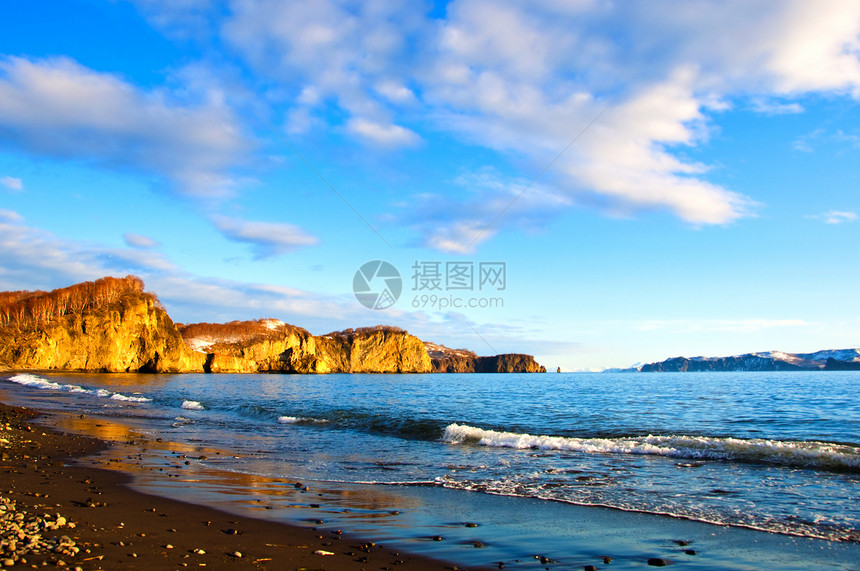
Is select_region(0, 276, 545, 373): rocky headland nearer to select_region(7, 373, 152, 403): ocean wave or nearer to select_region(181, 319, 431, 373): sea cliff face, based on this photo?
select_region(181, 319, 431, 373): sea cliff face

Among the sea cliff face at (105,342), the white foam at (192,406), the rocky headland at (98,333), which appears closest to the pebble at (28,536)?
the white foam at (192,406)

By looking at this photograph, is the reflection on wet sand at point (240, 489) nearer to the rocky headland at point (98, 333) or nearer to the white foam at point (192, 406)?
the white foam at point (192, 406)

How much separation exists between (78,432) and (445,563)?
52.7 feet

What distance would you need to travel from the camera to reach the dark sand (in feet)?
16.6

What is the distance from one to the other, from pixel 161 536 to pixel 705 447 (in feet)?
47.1

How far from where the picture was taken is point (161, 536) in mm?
5887

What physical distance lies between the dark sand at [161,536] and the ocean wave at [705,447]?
1089 centimetres

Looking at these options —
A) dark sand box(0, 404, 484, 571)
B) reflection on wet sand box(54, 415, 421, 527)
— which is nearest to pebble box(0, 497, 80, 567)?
dark sand box(0, 404, 484, 571)

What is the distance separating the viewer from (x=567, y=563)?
18.5 feet

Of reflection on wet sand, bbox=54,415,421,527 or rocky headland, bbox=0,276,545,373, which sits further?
rocky headland, bbox=0,276,545,373

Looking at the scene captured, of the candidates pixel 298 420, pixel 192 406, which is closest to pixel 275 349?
pixel 192 406

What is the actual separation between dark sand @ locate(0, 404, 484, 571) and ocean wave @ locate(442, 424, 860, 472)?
1089 cm

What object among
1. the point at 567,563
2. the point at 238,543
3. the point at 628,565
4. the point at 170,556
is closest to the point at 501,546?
the point at 567,563

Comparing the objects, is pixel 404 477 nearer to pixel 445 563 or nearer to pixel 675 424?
pixel 445 563
